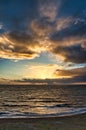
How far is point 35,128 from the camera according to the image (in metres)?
22.5

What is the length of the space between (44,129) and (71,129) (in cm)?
226

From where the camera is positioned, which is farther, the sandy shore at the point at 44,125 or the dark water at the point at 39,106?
the dark water at the point at 39,106

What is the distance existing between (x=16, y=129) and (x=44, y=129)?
2340mm

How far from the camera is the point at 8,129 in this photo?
21.6m

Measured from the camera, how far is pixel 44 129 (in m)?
22.0

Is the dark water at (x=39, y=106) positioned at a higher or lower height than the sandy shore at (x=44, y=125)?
higher

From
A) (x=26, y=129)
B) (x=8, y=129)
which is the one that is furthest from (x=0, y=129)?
(x=26, y=129)

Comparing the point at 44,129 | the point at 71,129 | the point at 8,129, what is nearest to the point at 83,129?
the point at 71,129

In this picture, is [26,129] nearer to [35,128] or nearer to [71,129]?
[35,128]

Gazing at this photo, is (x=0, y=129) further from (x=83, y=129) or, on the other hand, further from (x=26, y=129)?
(x=83, y=129)

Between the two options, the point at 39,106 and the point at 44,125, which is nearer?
the point at 44,125

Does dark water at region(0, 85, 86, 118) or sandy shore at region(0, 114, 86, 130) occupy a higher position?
dark water at region(0, 85, 86, 118)

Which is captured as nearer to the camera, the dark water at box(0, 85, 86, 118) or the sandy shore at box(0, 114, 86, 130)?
the sandy shore at box(0, 114, 86, 130)

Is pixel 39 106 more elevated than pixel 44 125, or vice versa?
pixel 39 106
